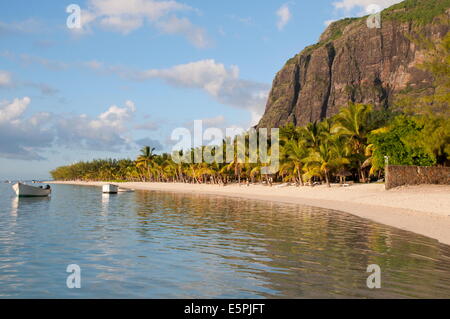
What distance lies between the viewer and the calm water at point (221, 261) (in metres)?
8.91

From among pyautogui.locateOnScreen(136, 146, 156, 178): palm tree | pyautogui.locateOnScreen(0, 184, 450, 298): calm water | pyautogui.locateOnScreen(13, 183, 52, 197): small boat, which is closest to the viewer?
pyautogui.locateOnScreen(0, 184, 450, 298): calm water

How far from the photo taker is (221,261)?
12.0m

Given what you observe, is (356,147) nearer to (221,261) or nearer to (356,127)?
(356,127)

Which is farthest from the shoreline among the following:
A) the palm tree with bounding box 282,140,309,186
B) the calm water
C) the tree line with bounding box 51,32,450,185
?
the palm tree with bounding box 282,140,309,186

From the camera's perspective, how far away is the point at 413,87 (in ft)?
518

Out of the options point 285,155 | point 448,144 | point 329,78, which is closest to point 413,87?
point 329,78

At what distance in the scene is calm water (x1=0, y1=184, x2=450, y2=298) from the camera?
29.2 feet

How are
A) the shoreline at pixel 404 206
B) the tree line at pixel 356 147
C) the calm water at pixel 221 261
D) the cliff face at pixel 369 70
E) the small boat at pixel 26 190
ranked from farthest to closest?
the cliff face at pixel 369 70, the small boat at pixel 26 190, the tree line at pixel 356 147, the shoreline at pixel 404 206, the calm water at pixel 221 261

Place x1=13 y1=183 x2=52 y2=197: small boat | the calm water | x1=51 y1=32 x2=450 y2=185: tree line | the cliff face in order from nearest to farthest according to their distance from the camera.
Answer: the calm water < x1=51 y1=32 x2=450 y2=185: tree line < x1=13 y1=183 x2=52 y2=197: small boat < the cliff face

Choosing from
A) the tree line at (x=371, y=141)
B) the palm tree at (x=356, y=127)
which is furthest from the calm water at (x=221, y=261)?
the palm tree at (x=356, y=127)

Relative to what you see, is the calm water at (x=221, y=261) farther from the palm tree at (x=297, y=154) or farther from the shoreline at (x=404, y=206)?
the palm tree at (x=297, y=154)

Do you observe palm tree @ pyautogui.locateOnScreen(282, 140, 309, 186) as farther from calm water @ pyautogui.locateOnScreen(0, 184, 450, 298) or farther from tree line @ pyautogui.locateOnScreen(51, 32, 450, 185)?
calm water @ pyautogui.locateOnScreen(0, 184, 450, 298)

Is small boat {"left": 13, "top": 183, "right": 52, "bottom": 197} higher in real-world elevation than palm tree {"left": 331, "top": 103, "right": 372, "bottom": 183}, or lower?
lower
